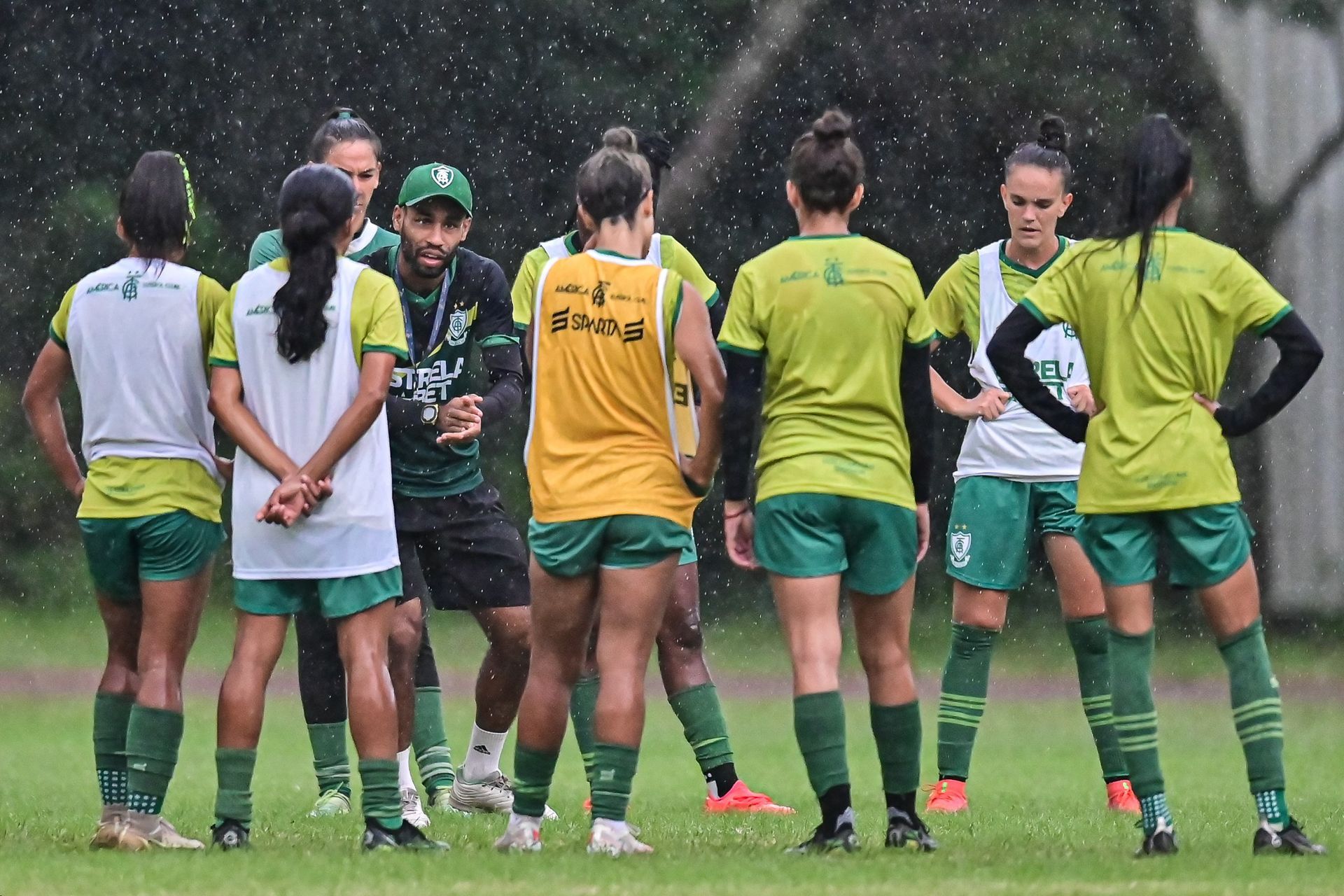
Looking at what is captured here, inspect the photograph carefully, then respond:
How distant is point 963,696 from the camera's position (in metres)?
6.85

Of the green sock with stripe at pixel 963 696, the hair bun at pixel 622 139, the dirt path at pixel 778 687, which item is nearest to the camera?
the hair bun at pixel 622 139

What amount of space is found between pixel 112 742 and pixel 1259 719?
3.02 meters

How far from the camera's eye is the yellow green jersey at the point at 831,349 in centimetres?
520

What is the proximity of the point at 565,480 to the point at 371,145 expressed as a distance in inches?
74.1

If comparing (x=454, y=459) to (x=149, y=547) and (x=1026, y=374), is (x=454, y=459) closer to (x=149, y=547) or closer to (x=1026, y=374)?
(x=149, y=547)

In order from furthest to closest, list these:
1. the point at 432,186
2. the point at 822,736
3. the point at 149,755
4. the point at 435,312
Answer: the point at 435,312 < the point at 432,186 < the point at 149,755 < the point at 822,736

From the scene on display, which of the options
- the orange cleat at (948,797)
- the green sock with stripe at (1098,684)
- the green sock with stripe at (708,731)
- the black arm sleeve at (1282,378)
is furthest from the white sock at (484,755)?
the black arm sleeve at (1282,378)

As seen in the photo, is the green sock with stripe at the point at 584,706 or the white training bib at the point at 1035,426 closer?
the green sock with stripe at the point at 584,706

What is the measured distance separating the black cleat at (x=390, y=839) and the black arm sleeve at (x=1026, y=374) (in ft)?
6.12

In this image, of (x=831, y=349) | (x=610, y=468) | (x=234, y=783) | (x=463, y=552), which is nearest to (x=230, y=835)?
Answer: (x=234, y=783)

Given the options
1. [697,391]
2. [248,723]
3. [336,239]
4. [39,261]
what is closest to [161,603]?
[248,723]

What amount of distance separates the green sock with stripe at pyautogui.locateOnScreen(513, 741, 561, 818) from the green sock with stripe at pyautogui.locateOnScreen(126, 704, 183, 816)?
0.89 metres

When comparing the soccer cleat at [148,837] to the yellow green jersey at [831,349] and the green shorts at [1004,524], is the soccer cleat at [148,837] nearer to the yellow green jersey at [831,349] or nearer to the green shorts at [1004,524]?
the yellow green jersey at [831,349]

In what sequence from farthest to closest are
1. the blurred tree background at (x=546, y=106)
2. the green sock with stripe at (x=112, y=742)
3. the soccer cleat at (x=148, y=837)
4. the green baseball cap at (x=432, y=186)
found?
the blurred tree background at (x=546, y=106), the green baseball cap at (x=432, y=186), the green sock with stripe at (x=112, y=742), the soccer cleat at (x=148, y=837)
